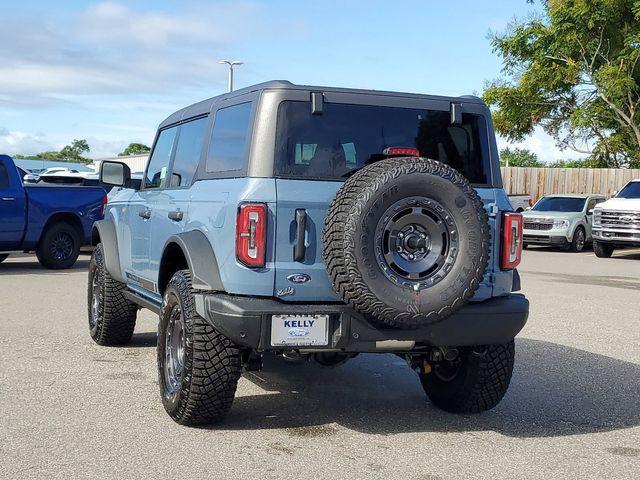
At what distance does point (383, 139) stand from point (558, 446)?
2.03 metres

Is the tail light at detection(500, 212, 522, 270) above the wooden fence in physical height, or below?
below

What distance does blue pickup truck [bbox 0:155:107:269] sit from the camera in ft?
47.8

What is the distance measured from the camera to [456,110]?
5605 mm

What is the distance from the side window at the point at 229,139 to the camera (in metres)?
5.32

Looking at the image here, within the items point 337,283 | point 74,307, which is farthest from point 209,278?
point 74,307

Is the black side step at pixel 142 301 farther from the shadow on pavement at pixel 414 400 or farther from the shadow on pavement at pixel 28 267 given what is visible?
the shadow on pavement at pixel 28 267

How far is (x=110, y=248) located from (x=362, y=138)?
3.23 m

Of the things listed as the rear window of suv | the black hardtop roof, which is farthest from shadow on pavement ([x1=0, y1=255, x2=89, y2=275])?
the rear window of suv

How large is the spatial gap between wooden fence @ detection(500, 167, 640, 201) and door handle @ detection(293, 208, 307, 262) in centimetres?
2689

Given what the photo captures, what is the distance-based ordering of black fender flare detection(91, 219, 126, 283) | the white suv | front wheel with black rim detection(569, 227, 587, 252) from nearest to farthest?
1. black fender flare detection(91, 219, 126, 283)
2. the white suv
3. front wheel with black rim detection(569, 227, 587, 252)

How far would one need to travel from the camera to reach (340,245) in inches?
191

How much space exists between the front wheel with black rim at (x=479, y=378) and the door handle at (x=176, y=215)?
1959 mm

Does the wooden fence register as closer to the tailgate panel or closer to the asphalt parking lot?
the asphalt parking lot

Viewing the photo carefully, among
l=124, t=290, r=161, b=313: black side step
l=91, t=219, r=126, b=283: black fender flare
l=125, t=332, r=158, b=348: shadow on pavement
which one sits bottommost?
l=125, t=332, r=158, b=348: shadow on pavement
